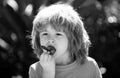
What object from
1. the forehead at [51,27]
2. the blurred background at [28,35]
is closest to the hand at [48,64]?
the forehead at [51,27]

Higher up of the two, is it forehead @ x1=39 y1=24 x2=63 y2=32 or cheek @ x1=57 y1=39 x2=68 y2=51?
forehead @ x1=39 y1=24 x2=63 y2=32

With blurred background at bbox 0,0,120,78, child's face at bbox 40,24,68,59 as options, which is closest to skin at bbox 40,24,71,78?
child's face at bbox 40,24,68,59

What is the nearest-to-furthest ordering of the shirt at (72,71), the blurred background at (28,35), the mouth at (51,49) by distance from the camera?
the mouth at (51,49)
the shirt at (72,71)
the blurred background at (28,35)

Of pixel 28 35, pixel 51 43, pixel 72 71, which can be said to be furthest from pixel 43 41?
pixel 28 35

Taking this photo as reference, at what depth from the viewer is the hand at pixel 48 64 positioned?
96.6 inches

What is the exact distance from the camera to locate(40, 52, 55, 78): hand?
245cm

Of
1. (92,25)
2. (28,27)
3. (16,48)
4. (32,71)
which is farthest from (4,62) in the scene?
(32,71)

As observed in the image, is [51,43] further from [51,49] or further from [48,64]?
[48,64]

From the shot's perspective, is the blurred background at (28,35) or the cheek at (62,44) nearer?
the cheek at (62,44)

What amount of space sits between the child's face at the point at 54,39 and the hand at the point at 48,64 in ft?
0.15

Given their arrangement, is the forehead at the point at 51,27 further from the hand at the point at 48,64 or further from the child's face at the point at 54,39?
the hand at the point at 48,64

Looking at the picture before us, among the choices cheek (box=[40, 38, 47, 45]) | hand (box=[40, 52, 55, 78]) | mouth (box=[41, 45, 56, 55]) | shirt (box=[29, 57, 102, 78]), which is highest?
cheek (box=[40, 38, 47, 45])

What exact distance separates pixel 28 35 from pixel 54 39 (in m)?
1.71

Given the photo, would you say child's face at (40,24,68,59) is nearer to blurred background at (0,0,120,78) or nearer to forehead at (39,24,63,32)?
forehead at (39,24,63,32)
